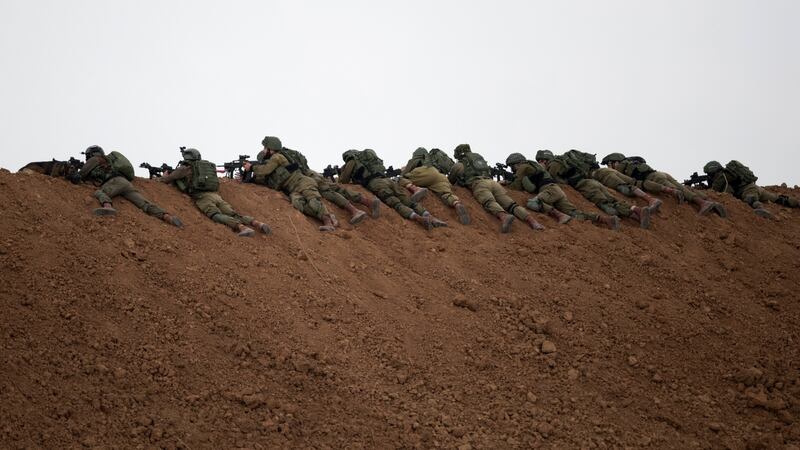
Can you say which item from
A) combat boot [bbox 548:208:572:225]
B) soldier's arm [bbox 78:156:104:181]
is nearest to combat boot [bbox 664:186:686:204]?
combat boot [bbox 548:208:572:225]

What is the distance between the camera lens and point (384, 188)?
13094 mm

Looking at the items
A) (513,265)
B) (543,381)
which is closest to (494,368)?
(543,381)

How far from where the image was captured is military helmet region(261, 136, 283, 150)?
12.7m

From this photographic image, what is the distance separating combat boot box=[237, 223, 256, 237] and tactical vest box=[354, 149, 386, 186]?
352cm

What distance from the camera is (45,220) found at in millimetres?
9047

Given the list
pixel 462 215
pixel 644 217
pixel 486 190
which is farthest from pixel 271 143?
pixel 644 217

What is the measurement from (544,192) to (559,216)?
0.76 metres

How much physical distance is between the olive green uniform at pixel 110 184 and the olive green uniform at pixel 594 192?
28.5 ft

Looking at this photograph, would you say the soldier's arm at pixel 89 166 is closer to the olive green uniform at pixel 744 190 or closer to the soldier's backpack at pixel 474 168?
the soldier's backpack at pixel 474 168

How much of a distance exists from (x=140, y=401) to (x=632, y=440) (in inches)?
203

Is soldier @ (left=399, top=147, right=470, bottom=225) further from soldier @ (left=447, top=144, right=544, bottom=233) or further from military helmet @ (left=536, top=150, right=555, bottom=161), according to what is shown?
military helmet @ (left=536, top=150, right=555, bottom=161)

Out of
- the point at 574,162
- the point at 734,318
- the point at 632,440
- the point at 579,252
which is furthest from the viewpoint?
the point at 574,162

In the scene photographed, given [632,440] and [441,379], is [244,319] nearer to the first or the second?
[441,379]

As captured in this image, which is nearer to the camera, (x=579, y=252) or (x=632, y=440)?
(x=632, y=440)
